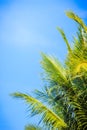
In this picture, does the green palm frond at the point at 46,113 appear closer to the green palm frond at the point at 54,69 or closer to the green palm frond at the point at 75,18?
the green palm frond at the point at 54,69

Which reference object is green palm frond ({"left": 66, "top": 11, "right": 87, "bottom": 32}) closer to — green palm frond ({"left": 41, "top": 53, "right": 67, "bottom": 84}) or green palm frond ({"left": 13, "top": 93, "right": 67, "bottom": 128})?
green palm frond ({"left": 41, "top": 53, "right": 67, "bottom": 84})

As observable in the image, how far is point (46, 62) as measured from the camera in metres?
10.1

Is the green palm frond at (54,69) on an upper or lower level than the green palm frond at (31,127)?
upper

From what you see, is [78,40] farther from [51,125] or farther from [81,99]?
[51,125]

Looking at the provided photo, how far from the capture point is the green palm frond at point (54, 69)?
9.71 m

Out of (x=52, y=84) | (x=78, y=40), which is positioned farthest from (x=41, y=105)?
(x=78, y=40)

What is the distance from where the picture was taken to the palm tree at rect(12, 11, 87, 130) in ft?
30.5

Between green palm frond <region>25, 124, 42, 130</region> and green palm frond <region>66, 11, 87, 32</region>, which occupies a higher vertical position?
green palm frond <region>66, 11, 87, 32</region>

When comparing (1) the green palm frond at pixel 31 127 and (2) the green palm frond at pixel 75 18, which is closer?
(2) the green palm frond at pixel 75 18

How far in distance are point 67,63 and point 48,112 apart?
1.24 meters

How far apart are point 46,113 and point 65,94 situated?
2.46 feet

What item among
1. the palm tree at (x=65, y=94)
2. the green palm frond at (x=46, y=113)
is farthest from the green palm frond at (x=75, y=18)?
the green palm frond at (x=46, y=113)

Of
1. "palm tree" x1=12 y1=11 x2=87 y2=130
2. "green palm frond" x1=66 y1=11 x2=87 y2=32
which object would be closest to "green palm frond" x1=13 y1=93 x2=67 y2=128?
"palm tree" x1=12 y1=11 x2=87 y2=130

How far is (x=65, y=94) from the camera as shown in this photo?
982 centimetres
